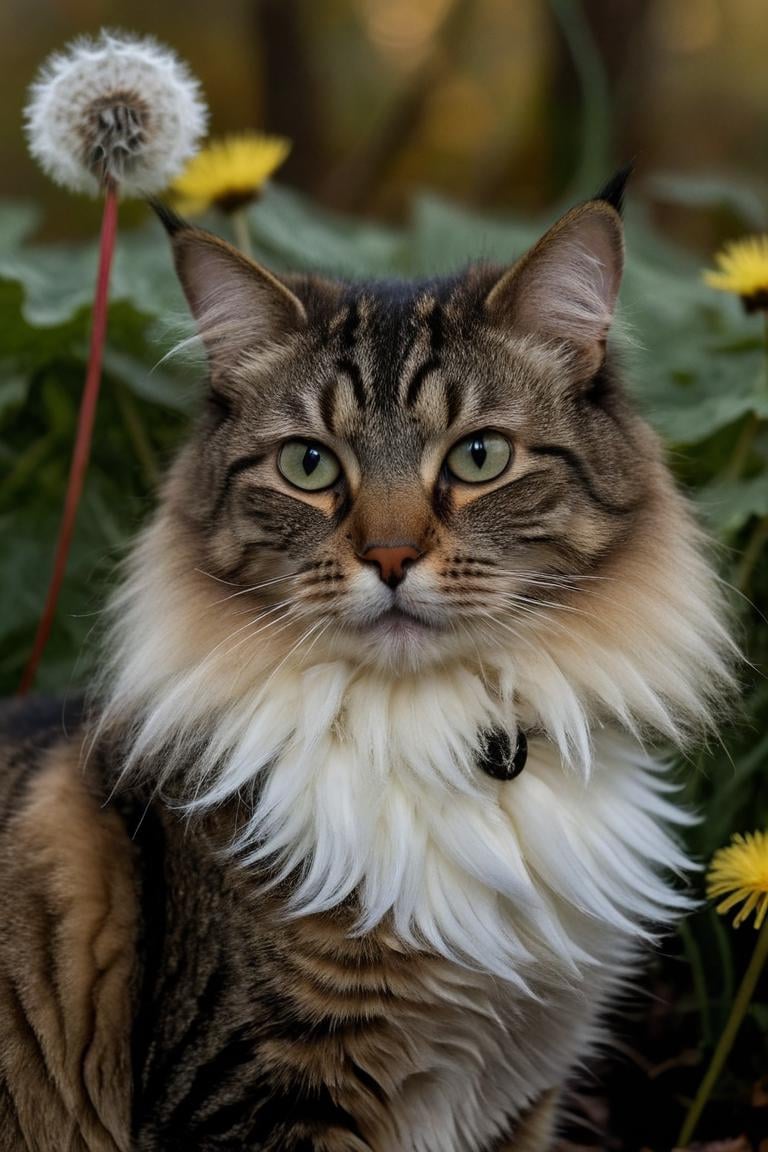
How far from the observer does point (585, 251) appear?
6.97 feet

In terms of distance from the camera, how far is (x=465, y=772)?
2.04 meters

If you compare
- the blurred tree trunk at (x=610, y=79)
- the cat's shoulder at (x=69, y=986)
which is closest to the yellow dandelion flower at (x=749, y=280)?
the cat's shoulder at (x=69, y=986)

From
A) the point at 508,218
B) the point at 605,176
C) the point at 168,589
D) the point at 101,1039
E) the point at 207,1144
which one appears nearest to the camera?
the point at 207,1144

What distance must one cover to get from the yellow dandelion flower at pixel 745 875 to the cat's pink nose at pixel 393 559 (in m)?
0.76

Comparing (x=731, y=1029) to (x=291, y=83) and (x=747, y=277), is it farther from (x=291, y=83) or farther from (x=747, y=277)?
(x=291, y=83)

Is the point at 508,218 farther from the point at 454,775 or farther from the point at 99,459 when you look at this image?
the point at 454,775

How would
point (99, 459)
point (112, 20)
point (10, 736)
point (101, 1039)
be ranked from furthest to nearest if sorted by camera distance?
point (112, 20), point (99, 459), point (10, 736), point (101, 1039)

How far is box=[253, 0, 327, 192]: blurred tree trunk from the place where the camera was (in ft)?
26.7

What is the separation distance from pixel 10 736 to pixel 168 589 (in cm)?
57

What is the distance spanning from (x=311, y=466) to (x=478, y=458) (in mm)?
275

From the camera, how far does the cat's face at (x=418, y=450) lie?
1.98m

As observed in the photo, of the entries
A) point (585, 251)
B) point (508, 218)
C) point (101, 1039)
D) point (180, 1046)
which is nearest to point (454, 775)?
point (180, 1046)

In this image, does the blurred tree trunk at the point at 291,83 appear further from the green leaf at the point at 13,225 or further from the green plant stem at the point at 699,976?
the green plant stem at the point at 699,976

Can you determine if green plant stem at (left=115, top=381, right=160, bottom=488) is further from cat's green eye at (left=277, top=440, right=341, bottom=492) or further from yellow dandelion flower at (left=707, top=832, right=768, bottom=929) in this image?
yellow dandelion flower at (left=707, top=832, right=768, bottom=929)
